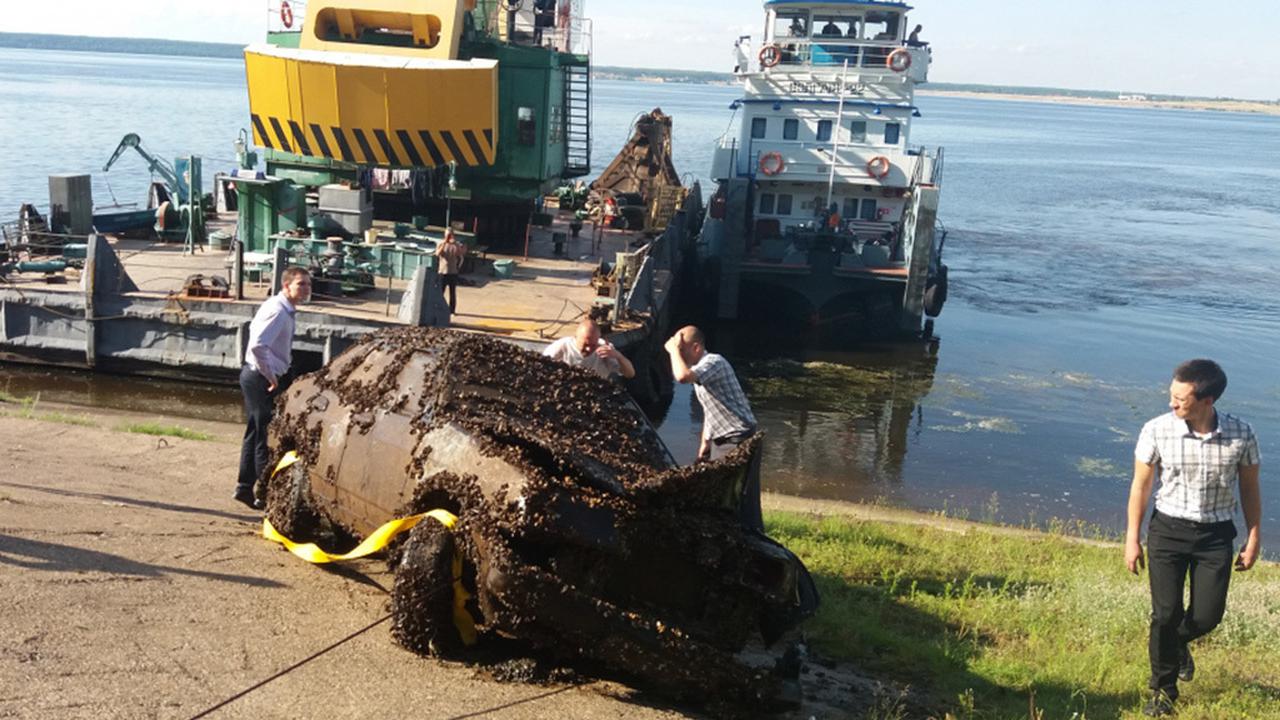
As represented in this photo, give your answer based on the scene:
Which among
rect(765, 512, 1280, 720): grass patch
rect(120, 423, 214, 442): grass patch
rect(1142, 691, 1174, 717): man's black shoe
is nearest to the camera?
rect(1142, 691, 1174, 717): man's black shoe

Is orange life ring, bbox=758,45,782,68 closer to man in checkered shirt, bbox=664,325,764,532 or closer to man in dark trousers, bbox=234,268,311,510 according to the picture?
man in dark trousers, bbox=234,268,311,510

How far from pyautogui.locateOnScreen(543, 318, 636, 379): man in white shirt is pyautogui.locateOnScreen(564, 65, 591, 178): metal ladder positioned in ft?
54.0

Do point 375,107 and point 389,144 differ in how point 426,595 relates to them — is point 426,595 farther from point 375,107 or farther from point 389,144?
point 389,144

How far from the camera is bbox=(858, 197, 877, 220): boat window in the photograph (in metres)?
29.3

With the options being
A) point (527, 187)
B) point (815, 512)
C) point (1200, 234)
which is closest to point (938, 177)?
point (527, 187)

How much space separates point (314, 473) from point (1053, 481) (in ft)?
43.4

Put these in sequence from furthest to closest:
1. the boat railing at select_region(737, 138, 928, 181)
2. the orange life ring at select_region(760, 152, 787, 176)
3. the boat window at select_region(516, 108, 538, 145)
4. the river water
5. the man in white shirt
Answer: the orange life ring at select_region(760, 152, 787, 176) < the boat railing at select_region(737, 138, 928, 181) < the boat window at select_region(516, 108, 538, 145) < the river water < the man in white shirt

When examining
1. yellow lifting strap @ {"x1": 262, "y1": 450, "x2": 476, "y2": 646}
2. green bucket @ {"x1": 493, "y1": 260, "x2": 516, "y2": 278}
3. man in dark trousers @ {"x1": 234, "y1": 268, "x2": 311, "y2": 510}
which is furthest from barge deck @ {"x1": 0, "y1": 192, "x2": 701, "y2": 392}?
yellow lifting strap @ {"x1": 262, "y1": 450, "x2": 476, "y2": 646}

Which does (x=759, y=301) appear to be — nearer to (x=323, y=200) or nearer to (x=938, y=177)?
(x=938, y=177)

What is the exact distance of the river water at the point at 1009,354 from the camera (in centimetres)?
1791

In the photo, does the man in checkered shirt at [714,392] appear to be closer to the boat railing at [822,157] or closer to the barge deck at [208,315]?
the barge deck at [208,315]

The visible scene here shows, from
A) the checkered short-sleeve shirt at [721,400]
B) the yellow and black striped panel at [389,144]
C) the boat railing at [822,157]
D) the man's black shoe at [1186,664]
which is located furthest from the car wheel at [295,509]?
the boat railing at [822,157]

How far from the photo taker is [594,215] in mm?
28531

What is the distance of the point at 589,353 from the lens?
8180 millimetres
